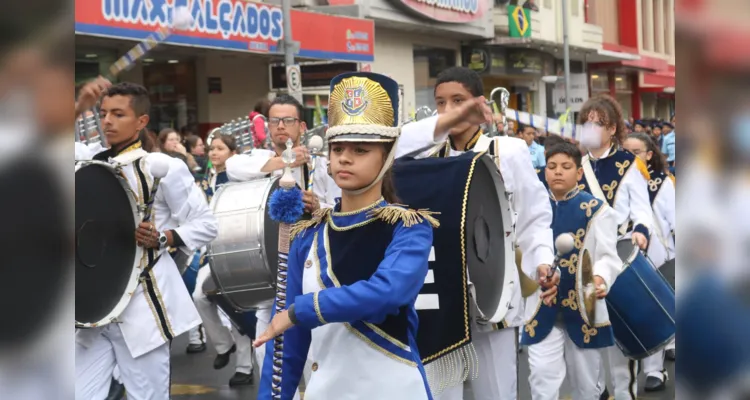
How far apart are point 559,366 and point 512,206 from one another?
1529 millimetres

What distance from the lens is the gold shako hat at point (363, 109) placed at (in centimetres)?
337

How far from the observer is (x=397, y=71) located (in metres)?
27.2

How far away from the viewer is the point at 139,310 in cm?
499

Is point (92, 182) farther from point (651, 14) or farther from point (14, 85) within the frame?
point (651, 14)

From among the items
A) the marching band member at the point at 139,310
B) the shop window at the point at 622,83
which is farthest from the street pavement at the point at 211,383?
the shop window at the point at 622,83

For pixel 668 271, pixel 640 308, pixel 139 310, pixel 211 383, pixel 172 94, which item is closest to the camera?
pixel 139 310

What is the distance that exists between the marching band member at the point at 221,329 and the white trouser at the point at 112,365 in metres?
2.96

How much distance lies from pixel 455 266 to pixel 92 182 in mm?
1655

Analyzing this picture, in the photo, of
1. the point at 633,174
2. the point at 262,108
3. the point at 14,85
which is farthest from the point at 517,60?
the point at 14,85

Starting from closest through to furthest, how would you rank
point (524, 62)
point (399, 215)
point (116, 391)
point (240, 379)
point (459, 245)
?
point (399, 215), point (459, 245), point (116, 391), point (240, 379), point (524, 62)

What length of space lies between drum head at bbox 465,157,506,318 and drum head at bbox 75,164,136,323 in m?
1.60

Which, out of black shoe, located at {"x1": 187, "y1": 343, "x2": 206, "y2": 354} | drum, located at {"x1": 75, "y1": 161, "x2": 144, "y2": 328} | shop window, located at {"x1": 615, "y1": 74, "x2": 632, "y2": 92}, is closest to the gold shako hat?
drum, located at {"x1": 75, "y1": 161, "x2": 144, "y2": 328}

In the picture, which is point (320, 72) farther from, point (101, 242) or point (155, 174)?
point (101, 242)

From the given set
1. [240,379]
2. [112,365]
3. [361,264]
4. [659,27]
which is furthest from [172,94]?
[659,27]
